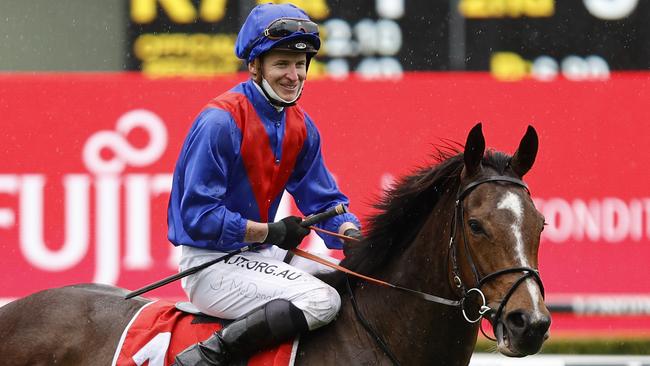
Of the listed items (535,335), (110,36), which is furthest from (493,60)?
(535,335)

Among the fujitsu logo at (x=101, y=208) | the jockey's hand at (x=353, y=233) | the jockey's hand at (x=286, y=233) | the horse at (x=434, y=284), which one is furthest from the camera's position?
the fujitsu logo at (x=101, y=208)

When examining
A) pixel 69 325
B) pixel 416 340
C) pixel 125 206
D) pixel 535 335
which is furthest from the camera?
pixel 125 206

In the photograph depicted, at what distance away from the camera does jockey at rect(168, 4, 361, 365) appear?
155 inches

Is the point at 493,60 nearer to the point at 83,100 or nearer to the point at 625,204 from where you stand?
the point at 625,204

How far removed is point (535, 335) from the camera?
3.48 meters

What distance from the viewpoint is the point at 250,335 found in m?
3.91

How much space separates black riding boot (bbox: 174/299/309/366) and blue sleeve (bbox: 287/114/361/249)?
614mm

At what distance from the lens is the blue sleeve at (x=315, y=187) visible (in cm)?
446

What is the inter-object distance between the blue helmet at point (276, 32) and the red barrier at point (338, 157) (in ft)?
12.2

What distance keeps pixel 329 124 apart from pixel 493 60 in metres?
1.30

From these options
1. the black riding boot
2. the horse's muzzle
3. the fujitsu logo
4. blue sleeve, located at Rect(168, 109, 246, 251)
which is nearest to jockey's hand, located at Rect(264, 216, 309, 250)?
blue sleeve, located at Rect(168, 109, 246, 251)

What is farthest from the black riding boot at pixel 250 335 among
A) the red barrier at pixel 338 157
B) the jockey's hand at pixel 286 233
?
the red barrier at pixel 338 157

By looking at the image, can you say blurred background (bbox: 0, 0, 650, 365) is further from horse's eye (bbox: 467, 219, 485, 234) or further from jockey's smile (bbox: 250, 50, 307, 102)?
horse's eye (bbox: 467, 219, 485, 234)

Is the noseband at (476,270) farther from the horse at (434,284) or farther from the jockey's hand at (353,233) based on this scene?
the jockey's hand at (353,233)
